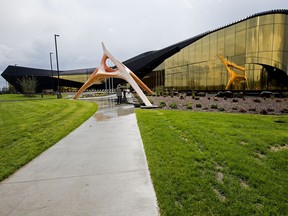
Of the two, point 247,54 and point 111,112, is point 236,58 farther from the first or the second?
point 111,112

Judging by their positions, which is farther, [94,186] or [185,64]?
[185,64]

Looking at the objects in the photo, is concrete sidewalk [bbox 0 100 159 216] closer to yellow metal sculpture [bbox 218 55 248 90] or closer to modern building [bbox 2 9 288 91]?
yellow metal sculpture [bbox 218 55 248 90]

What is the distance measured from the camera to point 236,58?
2659 cm

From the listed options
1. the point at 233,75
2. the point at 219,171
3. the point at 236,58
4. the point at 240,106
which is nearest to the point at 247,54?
the point at 236,58

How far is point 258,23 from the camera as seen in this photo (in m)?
24.0

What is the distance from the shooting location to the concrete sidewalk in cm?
255

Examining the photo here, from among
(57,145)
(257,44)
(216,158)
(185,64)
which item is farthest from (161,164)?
(185,64)

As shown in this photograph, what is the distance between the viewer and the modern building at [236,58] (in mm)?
23250

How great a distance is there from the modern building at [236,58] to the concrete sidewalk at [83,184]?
25.9 meters

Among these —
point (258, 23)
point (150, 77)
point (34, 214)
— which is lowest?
point (34, 214)

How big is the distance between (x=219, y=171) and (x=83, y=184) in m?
2.65

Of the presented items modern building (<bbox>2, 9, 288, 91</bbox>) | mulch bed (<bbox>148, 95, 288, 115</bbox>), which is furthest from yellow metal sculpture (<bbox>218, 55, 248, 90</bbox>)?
mulch bed (<bbox>148, 95, 288, 115</bbox>)

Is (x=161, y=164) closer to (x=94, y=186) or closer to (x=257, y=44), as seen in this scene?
(x=94, y=186)

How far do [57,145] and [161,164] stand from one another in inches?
136
